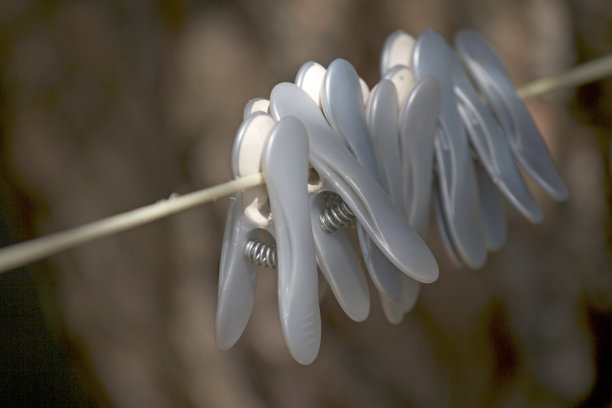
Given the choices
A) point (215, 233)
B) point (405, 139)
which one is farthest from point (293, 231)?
point (215, 233)

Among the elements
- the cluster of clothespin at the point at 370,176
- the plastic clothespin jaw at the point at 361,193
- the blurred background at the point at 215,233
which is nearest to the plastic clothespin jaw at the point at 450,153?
the cluster of clothespin at the point at 370,176

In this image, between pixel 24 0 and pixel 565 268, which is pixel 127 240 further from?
pixel 565 268

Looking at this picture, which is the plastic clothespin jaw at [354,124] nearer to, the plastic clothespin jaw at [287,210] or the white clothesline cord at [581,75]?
the plastic clothespin jaw at [287,210]

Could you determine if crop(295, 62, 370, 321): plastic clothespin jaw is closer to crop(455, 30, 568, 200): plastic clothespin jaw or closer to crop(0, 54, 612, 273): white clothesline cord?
crop(0, 54, 612, 273): white clothesline cord

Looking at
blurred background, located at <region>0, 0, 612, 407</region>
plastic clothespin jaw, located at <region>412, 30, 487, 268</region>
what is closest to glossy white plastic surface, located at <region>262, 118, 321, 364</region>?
plastic clothespin jaw, located at <region>412, 30, 487, 268</region>

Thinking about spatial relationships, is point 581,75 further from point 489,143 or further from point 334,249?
point 334,249

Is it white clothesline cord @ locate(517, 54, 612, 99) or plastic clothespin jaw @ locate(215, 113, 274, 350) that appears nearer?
plastic clothespin jaw @ locate(215, 113, 274, 350)

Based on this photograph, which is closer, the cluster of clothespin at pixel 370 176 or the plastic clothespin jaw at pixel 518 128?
the cluster of clothespin at pixel 370 176
